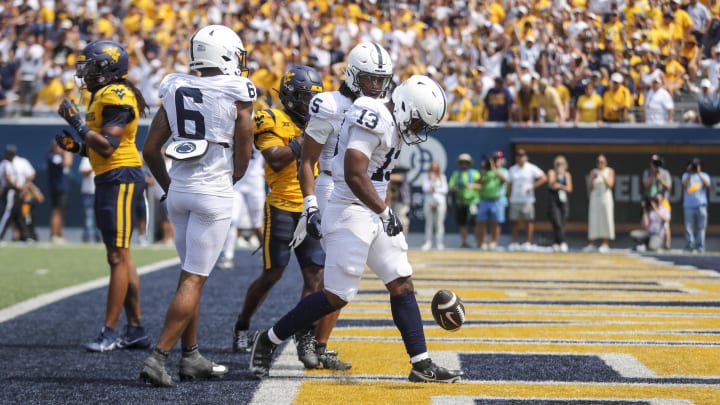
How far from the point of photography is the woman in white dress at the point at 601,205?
1880 centimetres

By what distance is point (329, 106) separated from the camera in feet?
19.2

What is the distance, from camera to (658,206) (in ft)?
61.4

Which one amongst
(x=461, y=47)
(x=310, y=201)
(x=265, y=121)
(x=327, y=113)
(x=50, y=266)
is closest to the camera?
(x=310, y=201)

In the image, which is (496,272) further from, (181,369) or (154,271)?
(181,369)

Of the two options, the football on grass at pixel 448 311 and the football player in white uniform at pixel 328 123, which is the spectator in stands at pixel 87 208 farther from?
the football on grass at pixel 448 311

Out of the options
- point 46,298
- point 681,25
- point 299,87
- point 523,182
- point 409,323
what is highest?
point 681,25

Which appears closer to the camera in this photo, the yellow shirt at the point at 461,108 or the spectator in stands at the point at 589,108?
the spectator in stands at the point at 589,108

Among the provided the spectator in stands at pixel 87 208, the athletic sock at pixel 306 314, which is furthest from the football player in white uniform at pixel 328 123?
the spectator in stands at pixel 87 208

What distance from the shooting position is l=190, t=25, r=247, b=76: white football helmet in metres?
5.59

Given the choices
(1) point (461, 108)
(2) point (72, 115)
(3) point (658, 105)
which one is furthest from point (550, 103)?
(2) point (72, 115)

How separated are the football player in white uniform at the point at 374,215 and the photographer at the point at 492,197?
1349 cm

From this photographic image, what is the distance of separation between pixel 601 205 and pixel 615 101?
176cm

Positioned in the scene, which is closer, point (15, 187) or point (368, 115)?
point (368, 115)

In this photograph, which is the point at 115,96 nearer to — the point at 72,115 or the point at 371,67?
the point at 72,115
